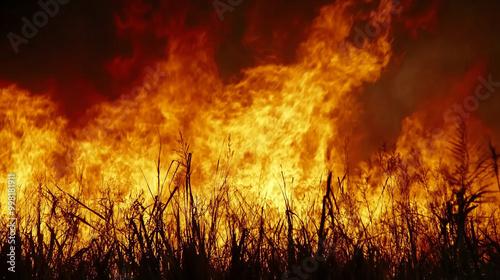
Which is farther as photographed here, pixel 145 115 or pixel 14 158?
pixel 145 115

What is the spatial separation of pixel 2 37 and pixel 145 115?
2925 millimetres

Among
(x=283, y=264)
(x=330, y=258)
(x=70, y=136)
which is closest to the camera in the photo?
(x=330, y=258)

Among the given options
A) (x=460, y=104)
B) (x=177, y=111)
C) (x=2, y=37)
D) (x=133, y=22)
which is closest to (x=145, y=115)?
(x=177, y=111)

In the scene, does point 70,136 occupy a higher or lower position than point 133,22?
lower

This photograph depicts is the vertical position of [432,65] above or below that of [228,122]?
above

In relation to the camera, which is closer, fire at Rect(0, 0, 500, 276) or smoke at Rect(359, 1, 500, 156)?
fire at Rect(0, 0, 500, 276)

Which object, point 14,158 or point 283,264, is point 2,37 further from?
point 283,264

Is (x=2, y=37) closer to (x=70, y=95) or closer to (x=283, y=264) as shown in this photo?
(x=70, y=95)

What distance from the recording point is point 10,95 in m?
7.78

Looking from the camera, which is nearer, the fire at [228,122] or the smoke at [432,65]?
the fire at [228,122]

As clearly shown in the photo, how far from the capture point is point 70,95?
830 cm

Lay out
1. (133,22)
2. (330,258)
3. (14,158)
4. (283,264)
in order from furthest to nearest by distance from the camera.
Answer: (133,22)
(14,158)
(283,264)
(330,258)

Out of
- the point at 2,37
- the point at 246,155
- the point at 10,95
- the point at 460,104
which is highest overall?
the point at 2,37

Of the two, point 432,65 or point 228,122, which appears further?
point 432,65
